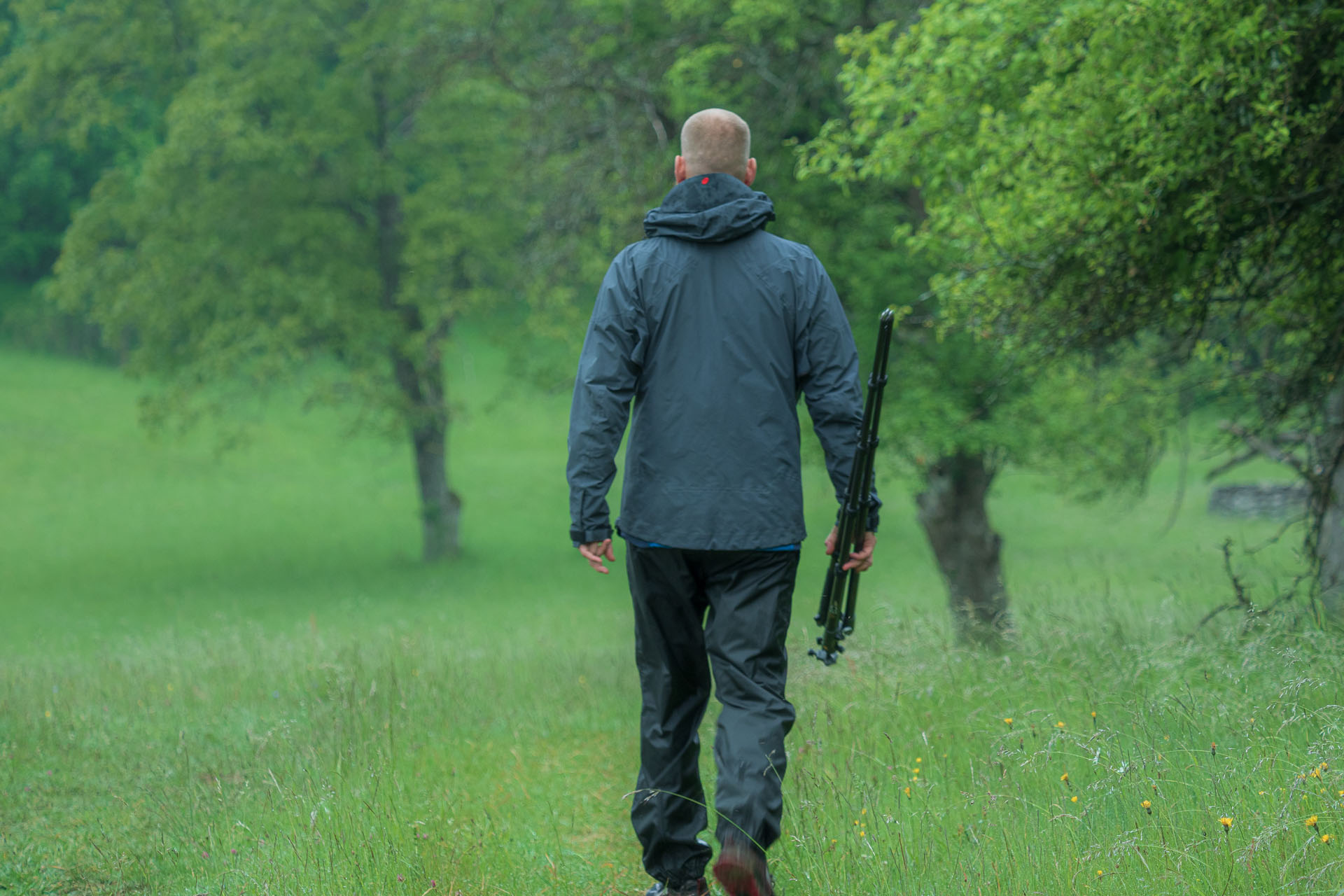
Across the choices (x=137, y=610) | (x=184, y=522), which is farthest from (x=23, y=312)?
(x=137, y=610)

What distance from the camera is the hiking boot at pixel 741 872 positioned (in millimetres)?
3049

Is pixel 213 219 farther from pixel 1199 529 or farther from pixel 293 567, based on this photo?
pixel 1199 529

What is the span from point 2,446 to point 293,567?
18535 millimetres

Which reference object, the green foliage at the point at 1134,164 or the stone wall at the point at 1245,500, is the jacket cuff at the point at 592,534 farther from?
the stone wall at the point at 1245,500

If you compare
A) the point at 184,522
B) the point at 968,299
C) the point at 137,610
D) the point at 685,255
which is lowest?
the point at 184,522

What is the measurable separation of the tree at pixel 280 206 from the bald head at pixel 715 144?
15279 millimetres

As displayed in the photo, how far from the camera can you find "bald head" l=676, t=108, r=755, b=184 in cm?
346

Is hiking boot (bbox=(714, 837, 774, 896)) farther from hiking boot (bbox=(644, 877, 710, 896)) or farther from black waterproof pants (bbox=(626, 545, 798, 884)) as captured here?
hiking boot (bbox=(644, 877, 710, 896))

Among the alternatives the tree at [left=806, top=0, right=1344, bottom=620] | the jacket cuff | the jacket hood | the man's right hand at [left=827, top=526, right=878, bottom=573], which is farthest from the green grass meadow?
the jacket hood

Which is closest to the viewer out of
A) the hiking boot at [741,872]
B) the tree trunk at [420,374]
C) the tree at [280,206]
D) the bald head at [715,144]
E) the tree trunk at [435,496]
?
the hiking boot at [741,872]

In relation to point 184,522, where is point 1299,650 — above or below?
above

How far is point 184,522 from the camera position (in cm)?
3159

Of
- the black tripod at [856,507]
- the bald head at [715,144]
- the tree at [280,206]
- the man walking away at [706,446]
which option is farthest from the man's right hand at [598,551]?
the tree at [280,206]

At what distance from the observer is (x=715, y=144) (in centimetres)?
346
